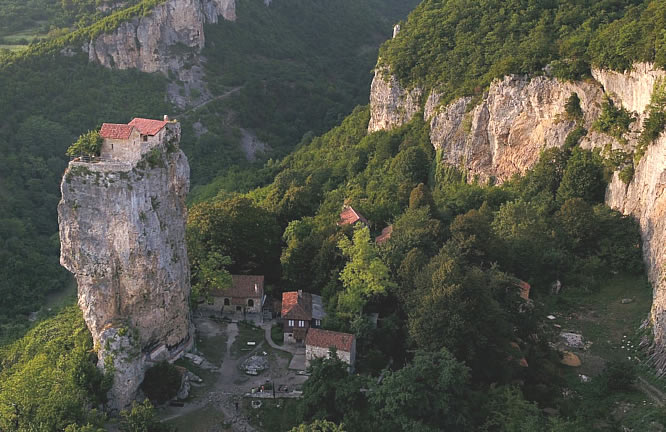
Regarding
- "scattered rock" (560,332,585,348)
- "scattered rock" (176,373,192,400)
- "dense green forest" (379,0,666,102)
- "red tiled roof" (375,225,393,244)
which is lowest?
"scattered rock" (176,373,192,400)

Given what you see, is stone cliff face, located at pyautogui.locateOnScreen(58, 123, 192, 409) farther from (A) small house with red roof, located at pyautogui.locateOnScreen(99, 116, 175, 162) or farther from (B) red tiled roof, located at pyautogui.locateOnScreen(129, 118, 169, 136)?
(B) red tiled roof, located at pyautogui.locateOnScreen(129, 118, 169, 136)

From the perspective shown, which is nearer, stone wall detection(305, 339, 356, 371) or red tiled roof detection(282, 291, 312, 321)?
stone wall detection(305, 339, 356, 371)

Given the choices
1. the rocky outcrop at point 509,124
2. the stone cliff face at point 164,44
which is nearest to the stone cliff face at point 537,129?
the rocky outcrop at point 509,124

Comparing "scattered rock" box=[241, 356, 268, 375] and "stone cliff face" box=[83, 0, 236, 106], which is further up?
"stone cliff face" box=[83, 0, 236, 106]

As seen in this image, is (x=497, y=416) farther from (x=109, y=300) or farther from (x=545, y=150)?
(x=545, y=150)

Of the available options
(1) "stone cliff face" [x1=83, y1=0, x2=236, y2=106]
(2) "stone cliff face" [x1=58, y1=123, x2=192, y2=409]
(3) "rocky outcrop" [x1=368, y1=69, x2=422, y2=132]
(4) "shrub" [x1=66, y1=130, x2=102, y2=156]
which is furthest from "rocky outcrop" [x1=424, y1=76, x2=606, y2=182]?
(1) "stone cliff face" [x1=83, y1=0, x2=236, y2=106]

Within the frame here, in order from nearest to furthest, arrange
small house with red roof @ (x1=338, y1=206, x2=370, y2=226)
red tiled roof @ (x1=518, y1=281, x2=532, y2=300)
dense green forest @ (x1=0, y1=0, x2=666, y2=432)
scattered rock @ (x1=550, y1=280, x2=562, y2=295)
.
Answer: dense green forest @ (x1=0, y1=0, x2=666, y2=432) < red tiled roof @ (x1=518, y1=281, x2=532, y2=300) < scattered rock @ (x1=550, y1=280, x2=562, y2=295) < small house with red roof @ (x1=338, y1=206, x2=370, y2=226)

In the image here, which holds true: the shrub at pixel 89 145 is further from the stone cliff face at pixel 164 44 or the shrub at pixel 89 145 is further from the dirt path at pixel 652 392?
the stone cliff face at pixel 164 44

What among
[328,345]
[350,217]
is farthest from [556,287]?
[328,345]

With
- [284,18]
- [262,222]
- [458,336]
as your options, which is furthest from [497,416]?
[284,18]
